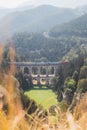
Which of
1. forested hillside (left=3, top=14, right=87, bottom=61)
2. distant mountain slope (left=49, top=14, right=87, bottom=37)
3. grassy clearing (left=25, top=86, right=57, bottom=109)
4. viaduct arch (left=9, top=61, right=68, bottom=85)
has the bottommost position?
distant mountain slope (left=49, top=14, right=87, bottom=37)

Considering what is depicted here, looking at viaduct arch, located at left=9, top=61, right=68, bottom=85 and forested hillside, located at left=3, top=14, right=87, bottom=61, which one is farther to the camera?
forested hillside, located at left=3, top=14, right=87, bottom=61

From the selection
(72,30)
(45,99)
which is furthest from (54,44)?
(45,99)

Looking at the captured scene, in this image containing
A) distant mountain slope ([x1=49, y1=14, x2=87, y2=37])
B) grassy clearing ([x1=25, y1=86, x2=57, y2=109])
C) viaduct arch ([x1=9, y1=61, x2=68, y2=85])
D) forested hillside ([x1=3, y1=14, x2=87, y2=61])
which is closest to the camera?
grassy clearing ([x1=25, y1=86, x2=57, y2=109])

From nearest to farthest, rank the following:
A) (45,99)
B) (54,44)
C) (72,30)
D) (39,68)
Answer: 1. (45,99)
2. (39,68)
3. (54,44)
4. (72,30)

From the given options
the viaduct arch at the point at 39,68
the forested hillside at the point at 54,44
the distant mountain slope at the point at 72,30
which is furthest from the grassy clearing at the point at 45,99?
the distant mountain slope at the point at 72,30

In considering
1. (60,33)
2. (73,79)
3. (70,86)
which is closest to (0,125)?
(70,86)

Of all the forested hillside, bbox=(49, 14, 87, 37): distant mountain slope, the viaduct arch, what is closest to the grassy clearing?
the viaduct arch

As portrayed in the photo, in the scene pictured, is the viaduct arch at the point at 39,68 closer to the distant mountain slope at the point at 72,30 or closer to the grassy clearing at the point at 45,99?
the grassy clearing at the point at 45,99

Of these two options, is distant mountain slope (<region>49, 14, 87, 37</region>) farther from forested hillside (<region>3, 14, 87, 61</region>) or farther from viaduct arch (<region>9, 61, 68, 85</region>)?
viaduct arch (<region>9, 61, 68, 85</region>)

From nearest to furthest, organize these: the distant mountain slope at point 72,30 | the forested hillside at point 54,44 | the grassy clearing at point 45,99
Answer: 1. the grassy clearing at point 45,99
2. the forested hillside at point 54,44
3. the distant mountain slope at point 72,30

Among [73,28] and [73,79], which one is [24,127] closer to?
[73,79]

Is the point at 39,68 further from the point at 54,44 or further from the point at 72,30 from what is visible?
the point at 72,30

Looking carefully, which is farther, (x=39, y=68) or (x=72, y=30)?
(x=72, y=30)
